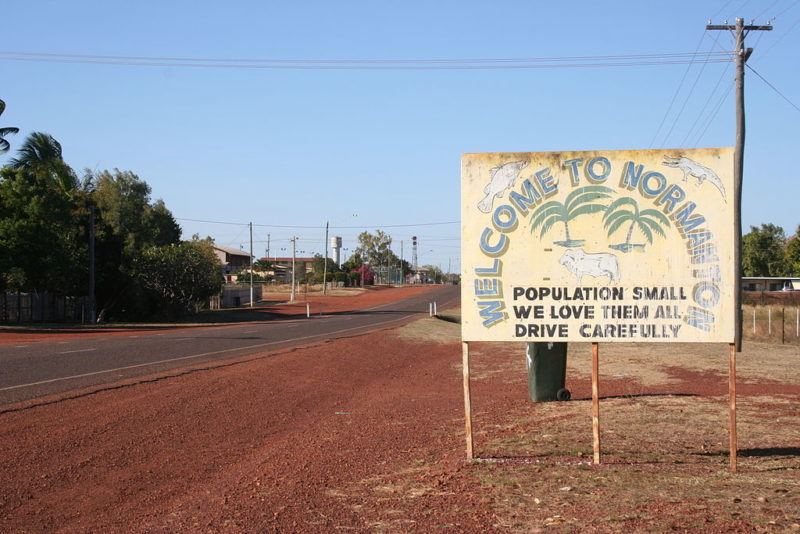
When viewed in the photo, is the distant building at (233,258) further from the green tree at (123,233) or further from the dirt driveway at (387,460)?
the dirt driveway at (387,460)

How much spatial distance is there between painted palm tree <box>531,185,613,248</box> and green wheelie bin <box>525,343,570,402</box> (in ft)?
16.5

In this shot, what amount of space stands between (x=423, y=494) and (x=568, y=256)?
2554mm

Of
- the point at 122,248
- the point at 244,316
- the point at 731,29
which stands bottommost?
the point at 244,316

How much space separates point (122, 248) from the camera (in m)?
47.7

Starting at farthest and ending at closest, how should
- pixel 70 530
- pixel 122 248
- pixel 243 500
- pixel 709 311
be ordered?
pixel 122 248, pixel 709 311, pixel 243 500, pixel 70 530

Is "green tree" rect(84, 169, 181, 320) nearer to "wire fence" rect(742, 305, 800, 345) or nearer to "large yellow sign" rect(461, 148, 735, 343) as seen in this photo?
"wire fence" rect(742, 305, 800, 345)

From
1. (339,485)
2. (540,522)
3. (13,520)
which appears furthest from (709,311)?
(13,520)

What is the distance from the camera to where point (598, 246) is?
25.2 ft

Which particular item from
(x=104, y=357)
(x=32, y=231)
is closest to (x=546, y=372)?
(x=104, y=357)

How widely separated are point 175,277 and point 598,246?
145 feet

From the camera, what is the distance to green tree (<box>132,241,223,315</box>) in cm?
4812

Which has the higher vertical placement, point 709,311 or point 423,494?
point 709,311

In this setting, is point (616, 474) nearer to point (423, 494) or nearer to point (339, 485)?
point (423, 494)

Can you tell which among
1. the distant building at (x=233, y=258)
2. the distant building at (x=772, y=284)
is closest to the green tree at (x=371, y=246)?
the distant building at (x=233, y=258)
